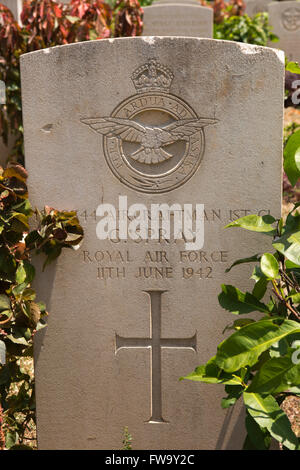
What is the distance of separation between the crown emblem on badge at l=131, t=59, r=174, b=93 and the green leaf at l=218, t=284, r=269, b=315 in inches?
34.7

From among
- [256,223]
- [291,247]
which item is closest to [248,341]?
[291,247]

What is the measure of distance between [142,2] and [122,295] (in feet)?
34.2

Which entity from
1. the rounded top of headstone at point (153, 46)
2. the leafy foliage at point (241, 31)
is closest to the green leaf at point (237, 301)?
the rounded top of headstone at point (153, 46)

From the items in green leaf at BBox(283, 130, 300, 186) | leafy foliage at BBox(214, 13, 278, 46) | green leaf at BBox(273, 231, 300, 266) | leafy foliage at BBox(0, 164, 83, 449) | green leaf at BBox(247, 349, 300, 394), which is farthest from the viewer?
leafy foliage at BBox(214, 13, 278, 46)

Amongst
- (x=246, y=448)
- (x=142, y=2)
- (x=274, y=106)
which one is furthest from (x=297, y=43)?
(x=246, y=448)

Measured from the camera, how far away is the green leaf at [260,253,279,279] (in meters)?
2.13

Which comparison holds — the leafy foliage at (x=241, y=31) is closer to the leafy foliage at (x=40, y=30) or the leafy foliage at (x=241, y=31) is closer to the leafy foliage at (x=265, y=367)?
the leafy foliage at (x=40, y=30)

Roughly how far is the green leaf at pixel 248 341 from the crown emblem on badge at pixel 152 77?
109 cm

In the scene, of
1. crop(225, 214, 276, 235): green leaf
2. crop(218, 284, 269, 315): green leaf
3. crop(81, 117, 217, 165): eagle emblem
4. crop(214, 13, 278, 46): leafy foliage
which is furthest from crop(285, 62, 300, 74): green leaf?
crop(214, 13, 278, 46): leafy foliage

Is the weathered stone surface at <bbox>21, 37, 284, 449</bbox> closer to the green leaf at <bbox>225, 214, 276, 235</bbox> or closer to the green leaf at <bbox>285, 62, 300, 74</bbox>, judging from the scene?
the green leaf at <bbox>285, 62, 300, 74</bbox>

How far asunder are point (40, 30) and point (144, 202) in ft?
11.2

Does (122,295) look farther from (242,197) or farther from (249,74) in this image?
(249,74)

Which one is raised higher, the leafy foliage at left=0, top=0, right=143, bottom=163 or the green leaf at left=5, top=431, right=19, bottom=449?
the leafy foliage at left=0, top=0, right=143, bottom=163

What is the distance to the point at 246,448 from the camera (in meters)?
2.25
